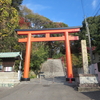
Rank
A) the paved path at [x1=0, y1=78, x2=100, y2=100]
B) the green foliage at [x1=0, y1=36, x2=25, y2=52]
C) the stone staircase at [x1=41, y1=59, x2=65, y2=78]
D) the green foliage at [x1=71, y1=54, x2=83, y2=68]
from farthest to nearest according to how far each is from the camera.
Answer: the green foliage at [x1=71, y1=54, x2=83, y2=68] → the green foliage at [x1=0, y1=36, x2=25, y2=52] → the stone staircase at [x1=41, y1=59, x2=65, y2=78] → the paved path at [x1=0, y1=78, x2=100, y2=100]

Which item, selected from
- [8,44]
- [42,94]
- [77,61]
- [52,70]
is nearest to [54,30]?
[42,94]

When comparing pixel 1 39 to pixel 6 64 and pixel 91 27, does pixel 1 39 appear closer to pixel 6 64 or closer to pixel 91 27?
pixel 6 64

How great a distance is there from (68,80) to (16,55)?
6.91 m

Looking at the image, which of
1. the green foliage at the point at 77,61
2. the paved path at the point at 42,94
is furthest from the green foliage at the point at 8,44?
the paved path at the point at 42,94

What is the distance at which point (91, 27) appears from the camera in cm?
2520

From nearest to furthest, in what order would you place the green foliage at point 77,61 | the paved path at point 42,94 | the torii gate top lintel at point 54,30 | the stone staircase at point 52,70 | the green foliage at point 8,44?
the paved path at point 42,94
the torii gate top lintel at point 54,30
the stone staircase at point 52,70
the green foliage at point 8,44
the green foliage at point 77,61

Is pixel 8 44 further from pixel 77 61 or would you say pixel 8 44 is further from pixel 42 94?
pixel 42 94

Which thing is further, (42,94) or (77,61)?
(77,61)

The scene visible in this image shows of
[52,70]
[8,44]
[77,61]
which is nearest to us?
[8,44]

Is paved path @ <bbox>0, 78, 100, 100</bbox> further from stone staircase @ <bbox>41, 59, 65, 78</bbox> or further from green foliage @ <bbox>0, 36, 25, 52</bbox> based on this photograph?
green foliage @ <bbox>0, 36, 25, 52</bbox>

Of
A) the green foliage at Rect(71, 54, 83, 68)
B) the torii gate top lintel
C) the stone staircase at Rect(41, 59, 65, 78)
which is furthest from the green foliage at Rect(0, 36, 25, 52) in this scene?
the green foliage at Rect(71, 54, 83, 68)

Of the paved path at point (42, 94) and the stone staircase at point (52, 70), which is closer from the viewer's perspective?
the paved path at point (42, 94)

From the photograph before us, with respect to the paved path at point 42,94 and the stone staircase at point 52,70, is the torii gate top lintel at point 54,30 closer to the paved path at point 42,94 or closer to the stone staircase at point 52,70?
the paved path at point 42,94

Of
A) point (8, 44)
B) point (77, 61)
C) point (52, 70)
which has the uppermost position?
point (8, 44)
